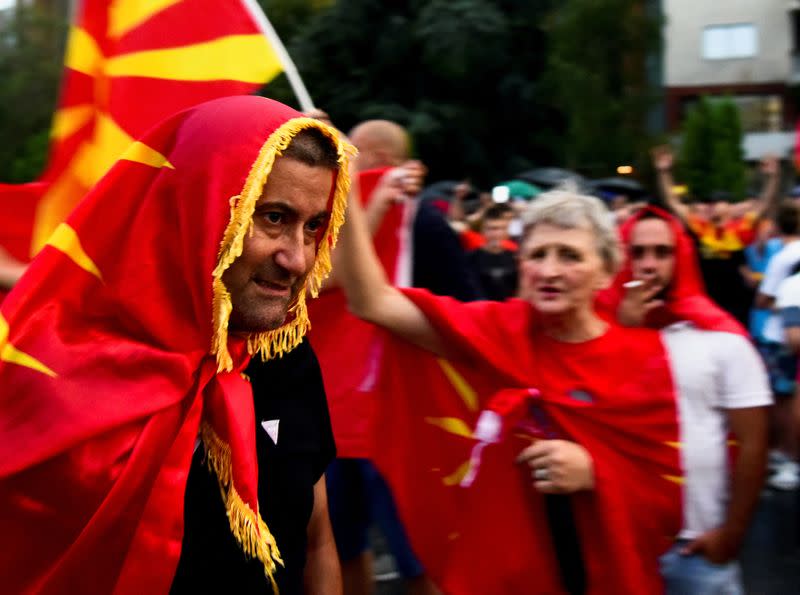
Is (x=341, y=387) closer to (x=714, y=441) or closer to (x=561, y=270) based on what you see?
(x=561, y=270)

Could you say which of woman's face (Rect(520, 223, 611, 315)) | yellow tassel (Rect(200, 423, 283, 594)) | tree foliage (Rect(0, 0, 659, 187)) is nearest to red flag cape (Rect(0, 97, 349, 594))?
yellow tassel (Rect(200, 423, 283, 594))

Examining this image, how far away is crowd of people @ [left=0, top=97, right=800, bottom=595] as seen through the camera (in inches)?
77.8

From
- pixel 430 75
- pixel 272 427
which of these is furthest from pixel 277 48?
pixel 430 75

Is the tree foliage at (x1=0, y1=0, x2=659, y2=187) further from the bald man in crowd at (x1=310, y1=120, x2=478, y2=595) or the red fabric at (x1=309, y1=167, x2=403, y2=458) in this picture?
the red fabric at (x1=309, y1=167, x2=403, y2=458)

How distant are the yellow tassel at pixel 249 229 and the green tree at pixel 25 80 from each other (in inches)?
924

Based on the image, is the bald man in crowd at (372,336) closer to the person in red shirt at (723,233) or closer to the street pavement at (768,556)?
the street pavement at (768,556)

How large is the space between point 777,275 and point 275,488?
5.35 m

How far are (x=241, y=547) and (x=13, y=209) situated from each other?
1.93 metres

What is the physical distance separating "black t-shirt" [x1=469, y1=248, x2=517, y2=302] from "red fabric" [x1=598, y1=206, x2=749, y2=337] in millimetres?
3210

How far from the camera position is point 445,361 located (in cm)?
357

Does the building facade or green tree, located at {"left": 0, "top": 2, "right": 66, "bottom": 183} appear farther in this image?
the building facade

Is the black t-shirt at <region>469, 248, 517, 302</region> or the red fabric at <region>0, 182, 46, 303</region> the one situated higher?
the red fabric at <region>0, 182, 46, 303</region>

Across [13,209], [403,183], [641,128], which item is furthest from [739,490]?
[641,128]

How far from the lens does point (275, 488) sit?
2.24m
